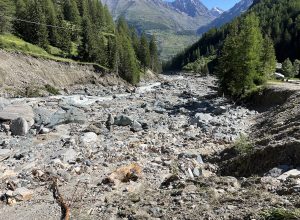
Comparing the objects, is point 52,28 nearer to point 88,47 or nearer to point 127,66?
point 88,47

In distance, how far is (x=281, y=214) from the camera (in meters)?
9.55

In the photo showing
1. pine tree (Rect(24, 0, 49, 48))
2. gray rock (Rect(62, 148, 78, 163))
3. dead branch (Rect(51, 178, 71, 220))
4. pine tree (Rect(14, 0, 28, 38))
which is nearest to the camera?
dead branch (Rect(51, 178, 71, 220))

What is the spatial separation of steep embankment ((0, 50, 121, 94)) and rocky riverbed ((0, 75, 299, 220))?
92.1 ft

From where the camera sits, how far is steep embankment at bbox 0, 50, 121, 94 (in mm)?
59281

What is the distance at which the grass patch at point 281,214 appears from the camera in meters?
9.34

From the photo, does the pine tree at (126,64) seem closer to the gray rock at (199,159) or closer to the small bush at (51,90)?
the small bush at (51,90)

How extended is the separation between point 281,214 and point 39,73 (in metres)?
63.0

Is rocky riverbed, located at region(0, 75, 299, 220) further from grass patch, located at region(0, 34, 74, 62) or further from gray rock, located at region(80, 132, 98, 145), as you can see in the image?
grass patch, located at region(0, 34, 74, 62)

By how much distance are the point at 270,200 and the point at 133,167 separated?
786cm

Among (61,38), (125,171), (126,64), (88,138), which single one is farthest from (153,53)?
(125,171)

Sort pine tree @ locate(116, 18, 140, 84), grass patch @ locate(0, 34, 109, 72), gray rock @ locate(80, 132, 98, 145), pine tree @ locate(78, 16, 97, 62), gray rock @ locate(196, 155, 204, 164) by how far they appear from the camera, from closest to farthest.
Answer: gray rock @ locate(196, 155, 204, 164) < gray rock @ locate(80, 132, 98, 145) < grass patch @ locate(0, 34, 109, 72) < pine tree @ locate(78, 16, 97, 62) < pine tree @ locate(116, 18, 140, 84)

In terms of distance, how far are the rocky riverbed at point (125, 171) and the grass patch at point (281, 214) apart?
9.9 inches

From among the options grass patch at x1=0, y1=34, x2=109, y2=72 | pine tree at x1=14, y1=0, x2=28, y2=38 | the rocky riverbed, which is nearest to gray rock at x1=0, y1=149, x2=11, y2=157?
the rocky riverbed

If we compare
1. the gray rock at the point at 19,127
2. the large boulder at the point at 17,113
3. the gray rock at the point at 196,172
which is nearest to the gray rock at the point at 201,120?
the gray rock at the point at 196,172
